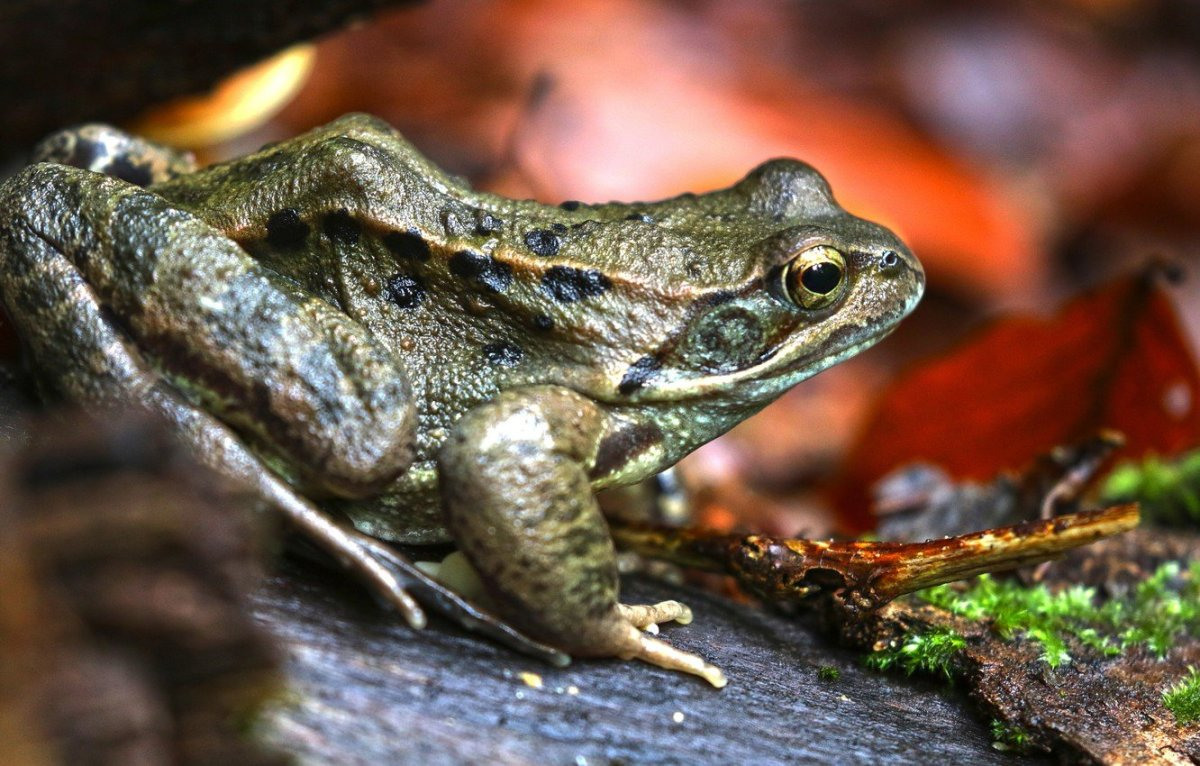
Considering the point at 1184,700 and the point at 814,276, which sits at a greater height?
the point at 814,276

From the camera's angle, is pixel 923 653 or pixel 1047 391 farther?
pixel 1047 391

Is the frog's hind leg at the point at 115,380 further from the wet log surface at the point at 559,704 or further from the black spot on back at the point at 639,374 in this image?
the black spot on back at the point at 639,374

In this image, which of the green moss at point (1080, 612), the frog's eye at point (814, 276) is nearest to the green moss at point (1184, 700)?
the green moss at point (1080, 612)

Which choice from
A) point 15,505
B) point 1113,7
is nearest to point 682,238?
point 15,505

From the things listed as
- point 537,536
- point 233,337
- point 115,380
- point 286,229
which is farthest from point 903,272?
point 115,380

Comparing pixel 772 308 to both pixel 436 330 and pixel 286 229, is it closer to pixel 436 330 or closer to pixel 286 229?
pixel 436 330

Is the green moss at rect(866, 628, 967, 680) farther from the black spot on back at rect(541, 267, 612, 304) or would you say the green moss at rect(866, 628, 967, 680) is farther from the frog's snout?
the black spot on back at rect(541, 267, 612, 304)
